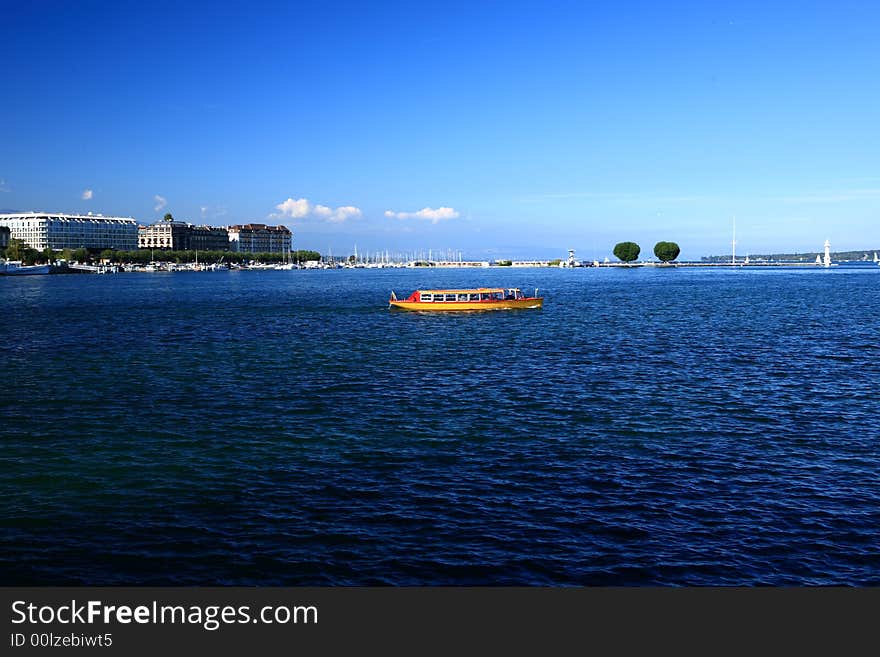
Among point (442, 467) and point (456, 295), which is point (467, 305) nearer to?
point (456, 295)

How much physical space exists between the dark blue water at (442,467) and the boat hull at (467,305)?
40.1 m

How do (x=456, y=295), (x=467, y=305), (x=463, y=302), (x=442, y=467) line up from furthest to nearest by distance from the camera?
(x=456, y=295), (x=463, y=302), (x=467, y=305), (x=442, y=467)

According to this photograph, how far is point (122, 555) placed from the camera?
59.1 ft

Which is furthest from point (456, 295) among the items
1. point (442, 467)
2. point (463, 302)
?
point (442, 467)

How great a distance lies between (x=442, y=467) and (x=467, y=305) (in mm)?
70793

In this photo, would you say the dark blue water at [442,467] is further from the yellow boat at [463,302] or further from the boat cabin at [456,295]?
the boat cabin at [456,295]

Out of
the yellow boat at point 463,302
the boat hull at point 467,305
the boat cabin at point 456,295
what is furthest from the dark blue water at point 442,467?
the boat cabin at point 456,295

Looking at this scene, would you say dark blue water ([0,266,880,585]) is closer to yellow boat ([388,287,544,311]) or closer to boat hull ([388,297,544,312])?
boat hull ([388,297,544,312])

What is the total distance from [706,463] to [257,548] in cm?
1497

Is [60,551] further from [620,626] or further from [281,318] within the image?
[281,318]

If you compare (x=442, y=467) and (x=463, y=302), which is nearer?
(x=442, y=467)

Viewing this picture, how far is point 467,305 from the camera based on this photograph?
9519 cm

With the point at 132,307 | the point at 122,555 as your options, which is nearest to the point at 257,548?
the point at 122,555

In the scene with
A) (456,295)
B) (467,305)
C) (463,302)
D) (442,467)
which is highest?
(456,295)
